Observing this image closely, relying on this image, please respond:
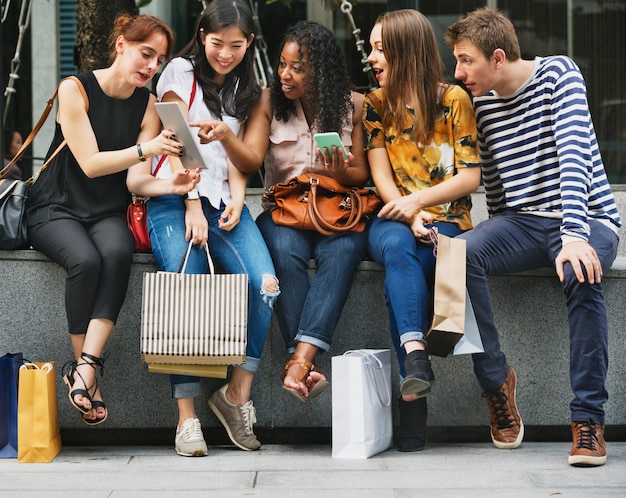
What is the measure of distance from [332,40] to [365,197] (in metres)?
0.76

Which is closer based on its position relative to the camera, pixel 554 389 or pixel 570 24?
pixel 554 389

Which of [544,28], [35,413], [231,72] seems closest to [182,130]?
[231,72]

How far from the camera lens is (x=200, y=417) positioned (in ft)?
15.3

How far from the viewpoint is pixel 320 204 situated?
462 cm

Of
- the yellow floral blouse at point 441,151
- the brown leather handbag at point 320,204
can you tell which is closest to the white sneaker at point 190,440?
the brown leather handbag at point 320,204

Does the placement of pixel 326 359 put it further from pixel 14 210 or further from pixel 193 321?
pixel 14 210

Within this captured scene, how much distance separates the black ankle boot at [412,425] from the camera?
4418 mm

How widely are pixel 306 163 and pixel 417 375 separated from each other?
126cm

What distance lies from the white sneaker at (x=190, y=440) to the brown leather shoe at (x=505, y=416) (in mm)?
1245

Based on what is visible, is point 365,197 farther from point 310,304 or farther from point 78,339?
point 78,339

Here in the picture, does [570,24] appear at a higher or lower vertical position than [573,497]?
higher

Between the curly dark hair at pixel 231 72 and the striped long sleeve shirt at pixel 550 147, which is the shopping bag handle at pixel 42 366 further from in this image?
the striped long sleeve shirt at pixel 550 147

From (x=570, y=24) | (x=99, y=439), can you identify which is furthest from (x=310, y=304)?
(x=570, y=24)

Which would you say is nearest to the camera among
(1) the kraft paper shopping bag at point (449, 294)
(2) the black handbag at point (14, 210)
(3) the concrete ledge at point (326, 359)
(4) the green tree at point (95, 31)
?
(1) the kraft paper shopping bag at point (449, 294)
